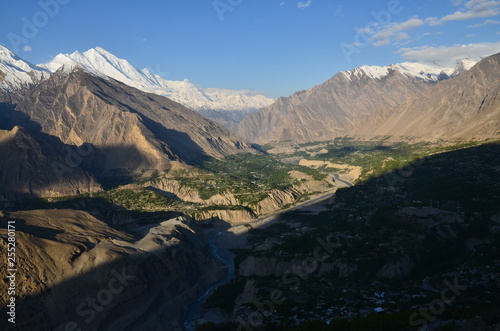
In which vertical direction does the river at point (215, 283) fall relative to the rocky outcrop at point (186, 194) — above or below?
below

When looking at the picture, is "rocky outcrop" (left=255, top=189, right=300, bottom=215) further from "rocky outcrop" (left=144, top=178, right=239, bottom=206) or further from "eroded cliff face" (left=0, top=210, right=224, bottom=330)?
"eroded cliff face" (left=0, top=210, right=224, bottom=330)

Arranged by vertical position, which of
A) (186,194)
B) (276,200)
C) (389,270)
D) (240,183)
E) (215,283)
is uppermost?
(240,183)

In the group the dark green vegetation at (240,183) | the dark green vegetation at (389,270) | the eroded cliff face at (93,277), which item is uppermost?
the dark green vegetation at (240,183)

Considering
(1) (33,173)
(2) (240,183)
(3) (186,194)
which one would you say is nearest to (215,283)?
(3) (186,194)

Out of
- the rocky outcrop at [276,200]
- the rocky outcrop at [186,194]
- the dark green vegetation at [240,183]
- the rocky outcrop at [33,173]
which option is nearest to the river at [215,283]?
the rocky outcrop at [276,200]

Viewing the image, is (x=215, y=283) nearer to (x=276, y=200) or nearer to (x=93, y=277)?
(x=93, y=277)

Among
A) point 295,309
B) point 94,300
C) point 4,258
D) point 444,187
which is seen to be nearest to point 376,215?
point 295,309

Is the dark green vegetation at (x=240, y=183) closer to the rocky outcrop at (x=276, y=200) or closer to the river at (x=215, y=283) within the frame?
the rocky outcrop at (x=276, y=200)
